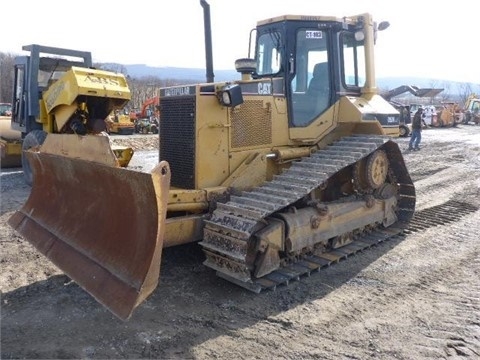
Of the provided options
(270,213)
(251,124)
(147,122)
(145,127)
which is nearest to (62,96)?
(251,124)

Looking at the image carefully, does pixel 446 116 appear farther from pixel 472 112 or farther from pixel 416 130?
pixel 416 130

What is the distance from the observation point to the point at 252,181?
18.5 feet

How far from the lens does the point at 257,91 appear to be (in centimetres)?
563

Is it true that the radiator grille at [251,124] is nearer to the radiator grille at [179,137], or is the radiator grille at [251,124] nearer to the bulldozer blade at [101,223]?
the radiator grille at [179,137]

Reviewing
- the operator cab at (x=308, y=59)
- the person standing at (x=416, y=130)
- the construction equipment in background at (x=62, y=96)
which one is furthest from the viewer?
the person standing at (x=416, y=130)

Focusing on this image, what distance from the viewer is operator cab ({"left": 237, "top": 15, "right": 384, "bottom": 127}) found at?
5969 millimetres

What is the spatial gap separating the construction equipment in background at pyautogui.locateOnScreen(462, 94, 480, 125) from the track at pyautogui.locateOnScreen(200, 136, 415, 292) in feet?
116

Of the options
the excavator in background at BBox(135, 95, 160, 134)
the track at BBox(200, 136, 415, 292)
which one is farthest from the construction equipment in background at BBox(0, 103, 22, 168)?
the excavator in background at BBox(135, 95, 160, 134)

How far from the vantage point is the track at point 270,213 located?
463cm

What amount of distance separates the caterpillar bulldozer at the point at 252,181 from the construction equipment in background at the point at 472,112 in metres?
34.4

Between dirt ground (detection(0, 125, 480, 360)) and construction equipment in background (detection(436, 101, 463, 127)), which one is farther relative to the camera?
construction equipment in background (detection(436, 101, 463, 127))

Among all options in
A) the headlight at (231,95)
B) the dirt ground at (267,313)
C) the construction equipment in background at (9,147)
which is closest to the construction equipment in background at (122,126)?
the construction equipment in background at (9,147)

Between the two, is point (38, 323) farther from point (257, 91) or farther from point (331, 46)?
point (331, 46)

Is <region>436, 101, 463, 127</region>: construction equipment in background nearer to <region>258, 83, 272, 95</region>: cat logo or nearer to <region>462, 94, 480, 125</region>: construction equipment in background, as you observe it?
<region>462, 94, 480, 125</region>: construction equipment in background
